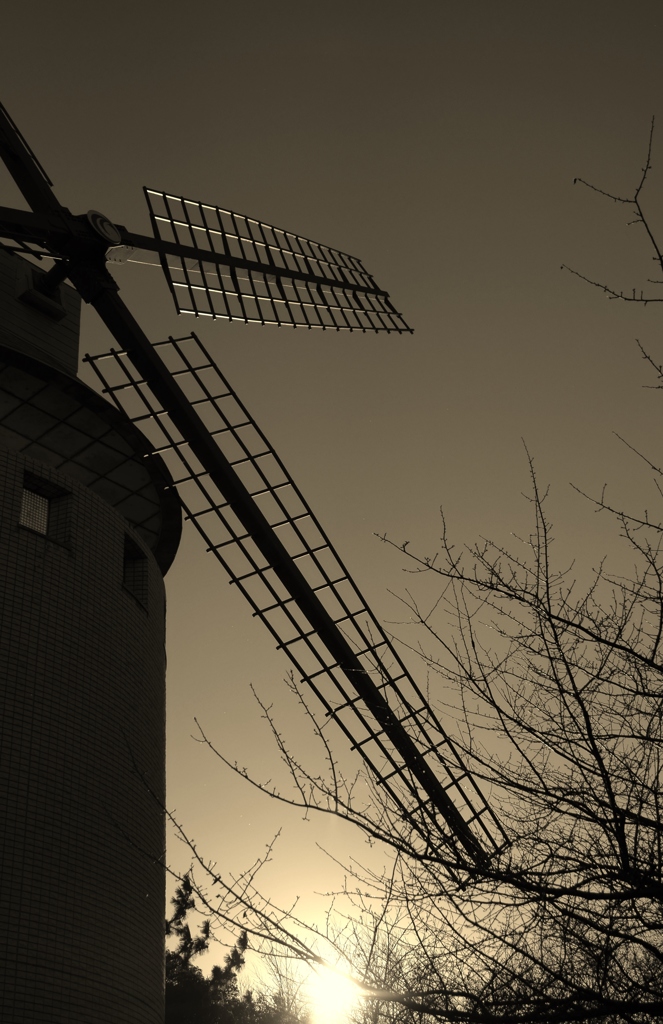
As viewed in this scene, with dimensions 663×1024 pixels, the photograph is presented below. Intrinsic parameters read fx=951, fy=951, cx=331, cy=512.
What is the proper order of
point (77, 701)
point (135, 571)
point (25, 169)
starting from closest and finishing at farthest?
1. point (77, 701)
2. point (135, 571)
3. point (25, 169)

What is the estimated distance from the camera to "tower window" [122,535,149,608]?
11336 mm

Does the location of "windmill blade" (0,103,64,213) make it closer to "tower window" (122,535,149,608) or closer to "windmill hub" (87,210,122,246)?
"windmill hub" (87,210,122,246)

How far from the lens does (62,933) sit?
8180 millimetres

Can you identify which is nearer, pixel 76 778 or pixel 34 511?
pixel 76 778

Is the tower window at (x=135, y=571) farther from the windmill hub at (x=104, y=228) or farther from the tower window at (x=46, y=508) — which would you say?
the windmill hub at (x=104, y=228)

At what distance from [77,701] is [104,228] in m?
6.55

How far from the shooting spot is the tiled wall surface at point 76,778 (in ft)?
26.3

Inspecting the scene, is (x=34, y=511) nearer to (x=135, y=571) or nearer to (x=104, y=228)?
(x=135, y=571)

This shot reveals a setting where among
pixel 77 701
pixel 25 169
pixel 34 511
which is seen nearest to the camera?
pixel 77 701

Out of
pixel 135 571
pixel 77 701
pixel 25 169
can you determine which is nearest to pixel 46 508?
pixel 135 571

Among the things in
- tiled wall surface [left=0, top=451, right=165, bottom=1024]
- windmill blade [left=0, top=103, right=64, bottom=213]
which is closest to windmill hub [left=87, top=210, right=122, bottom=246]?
windmill blade [left=0, top=103, right=64, bottom=213]

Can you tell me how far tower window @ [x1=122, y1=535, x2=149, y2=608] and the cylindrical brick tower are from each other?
21mm

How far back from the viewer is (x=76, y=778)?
892cm

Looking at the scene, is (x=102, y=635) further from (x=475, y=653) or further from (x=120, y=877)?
(x=475, y=653)
